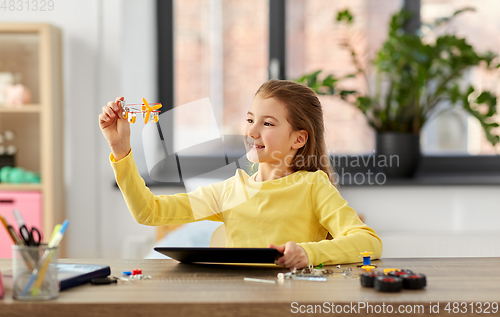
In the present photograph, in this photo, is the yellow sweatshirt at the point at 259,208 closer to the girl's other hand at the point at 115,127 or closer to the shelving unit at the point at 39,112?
Result: the girl's other hand at the point at 115,127

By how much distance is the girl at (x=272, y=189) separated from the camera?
1026 mm

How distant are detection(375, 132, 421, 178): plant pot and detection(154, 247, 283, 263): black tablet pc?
169cm

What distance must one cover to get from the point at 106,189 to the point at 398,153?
1.43 m

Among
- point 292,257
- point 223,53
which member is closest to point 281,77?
point 223,53

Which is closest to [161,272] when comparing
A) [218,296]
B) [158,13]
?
[218,296]

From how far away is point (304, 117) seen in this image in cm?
122

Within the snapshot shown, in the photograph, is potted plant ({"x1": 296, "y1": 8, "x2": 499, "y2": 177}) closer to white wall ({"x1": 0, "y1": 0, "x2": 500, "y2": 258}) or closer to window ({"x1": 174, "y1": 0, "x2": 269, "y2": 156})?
white wall ({"x1": 0, "y1": 0, "x2": 500, "y2": 258})

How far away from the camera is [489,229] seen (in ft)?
7.72

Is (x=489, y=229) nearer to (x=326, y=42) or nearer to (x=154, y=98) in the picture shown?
(x=326, y=42)

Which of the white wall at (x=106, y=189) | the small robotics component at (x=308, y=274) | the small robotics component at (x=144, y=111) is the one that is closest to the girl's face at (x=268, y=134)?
the small robotics component at (x=144, y=111)

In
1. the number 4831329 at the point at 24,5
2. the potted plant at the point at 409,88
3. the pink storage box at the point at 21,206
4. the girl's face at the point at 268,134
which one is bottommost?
the pink storage box at the point at 21,206

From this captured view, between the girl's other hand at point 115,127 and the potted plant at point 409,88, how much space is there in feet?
4.24

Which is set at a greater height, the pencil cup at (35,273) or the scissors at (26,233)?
the scissors at (26,233)

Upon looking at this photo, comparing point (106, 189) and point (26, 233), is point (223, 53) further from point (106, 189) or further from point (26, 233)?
point (26, 233)
